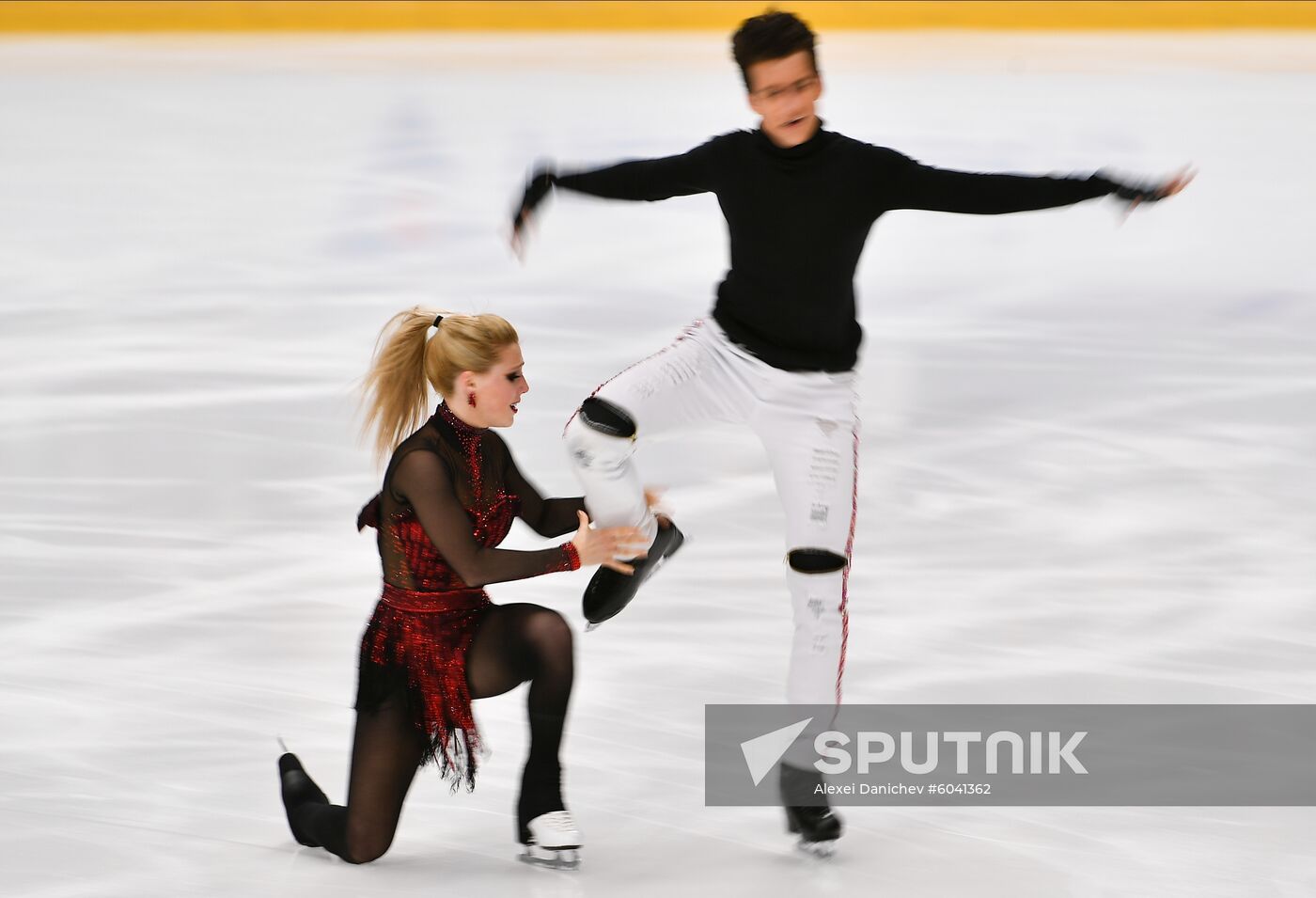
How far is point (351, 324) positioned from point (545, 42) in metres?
6.48

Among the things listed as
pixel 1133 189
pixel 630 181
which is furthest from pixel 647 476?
pixel 1133 189

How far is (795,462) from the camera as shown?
2.52 m

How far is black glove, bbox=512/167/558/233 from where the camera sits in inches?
102

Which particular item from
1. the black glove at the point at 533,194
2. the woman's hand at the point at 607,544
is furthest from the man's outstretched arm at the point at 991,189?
the woman's hand at the point at 607,544

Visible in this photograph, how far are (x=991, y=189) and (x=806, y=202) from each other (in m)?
0.27

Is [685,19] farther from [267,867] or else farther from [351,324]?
[267,867]

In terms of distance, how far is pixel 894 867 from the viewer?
2504 millimetres

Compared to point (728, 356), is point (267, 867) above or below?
below

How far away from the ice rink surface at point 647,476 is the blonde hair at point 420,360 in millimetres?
485

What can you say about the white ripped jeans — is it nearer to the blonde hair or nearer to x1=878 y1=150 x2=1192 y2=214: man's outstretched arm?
the blonde hair

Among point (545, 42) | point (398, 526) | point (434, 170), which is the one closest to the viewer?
point (398, 526)

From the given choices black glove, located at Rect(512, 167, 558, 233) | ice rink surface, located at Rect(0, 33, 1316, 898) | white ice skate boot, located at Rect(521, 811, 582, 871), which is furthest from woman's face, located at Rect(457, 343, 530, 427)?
white ice skate boot, located at Rect(521, 811, 582, 871)

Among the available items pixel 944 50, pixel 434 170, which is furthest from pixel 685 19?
pixel 434 170

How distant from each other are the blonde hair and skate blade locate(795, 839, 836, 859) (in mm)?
869
